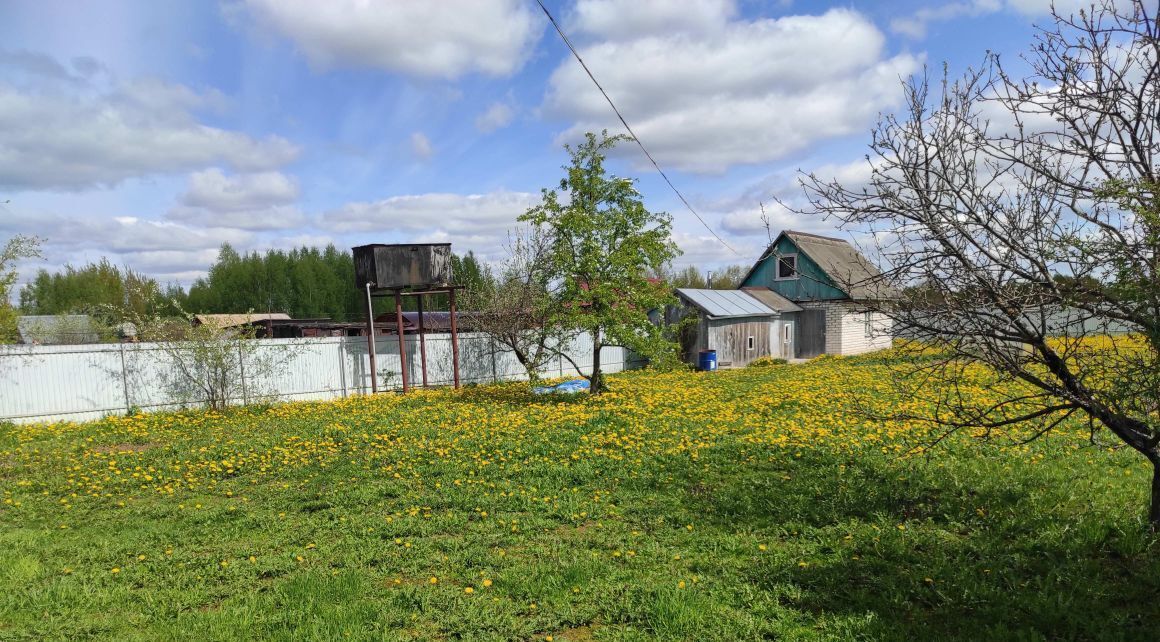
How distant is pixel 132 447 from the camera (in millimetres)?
10250

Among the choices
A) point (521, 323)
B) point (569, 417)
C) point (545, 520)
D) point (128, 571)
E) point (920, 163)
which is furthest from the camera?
point (521, 323)

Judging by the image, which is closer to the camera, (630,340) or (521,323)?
(630,340)

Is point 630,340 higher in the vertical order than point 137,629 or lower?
higher

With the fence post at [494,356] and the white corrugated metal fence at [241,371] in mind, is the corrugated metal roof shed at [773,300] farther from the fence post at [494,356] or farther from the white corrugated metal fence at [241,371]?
the fence post at [494,356]

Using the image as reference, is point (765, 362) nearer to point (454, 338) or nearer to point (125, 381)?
point (454, 338)

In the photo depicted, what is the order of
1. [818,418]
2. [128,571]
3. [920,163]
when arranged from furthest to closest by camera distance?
[818,418], [128,571], [920,163]

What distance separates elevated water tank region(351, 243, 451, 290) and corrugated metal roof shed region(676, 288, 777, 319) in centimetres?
1047

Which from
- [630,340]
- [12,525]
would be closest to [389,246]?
[630,340]

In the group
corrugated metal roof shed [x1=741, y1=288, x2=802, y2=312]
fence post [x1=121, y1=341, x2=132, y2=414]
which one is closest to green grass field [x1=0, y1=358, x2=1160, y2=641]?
fence post [x1=121, y1=341, x2=132, y2=414]

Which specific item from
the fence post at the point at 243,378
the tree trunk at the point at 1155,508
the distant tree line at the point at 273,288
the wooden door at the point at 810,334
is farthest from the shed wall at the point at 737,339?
the distant tree line at the point at 273,288

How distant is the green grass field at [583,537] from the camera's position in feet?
13.5

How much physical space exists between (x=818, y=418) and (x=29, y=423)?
601 inches

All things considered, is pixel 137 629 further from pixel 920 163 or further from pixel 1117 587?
A: pixel 1117 587

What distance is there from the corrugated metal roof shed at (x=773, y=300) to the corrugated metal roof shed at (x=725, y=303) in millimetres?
651
